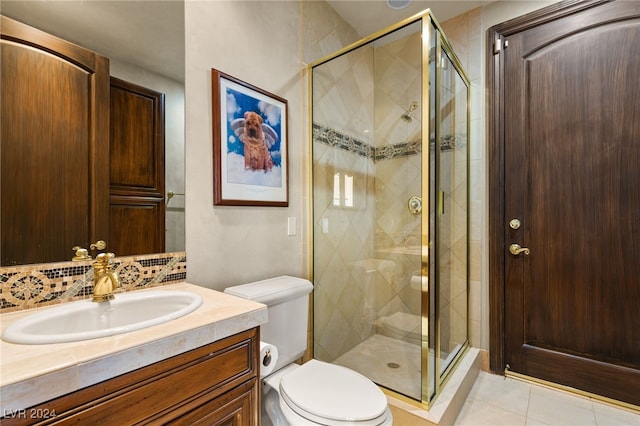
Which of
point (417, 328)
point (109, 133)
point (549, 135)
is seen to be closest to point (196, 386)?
point (109, 133)

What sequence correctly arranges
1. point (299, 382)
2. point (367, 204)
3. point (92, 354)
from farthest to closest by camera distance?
point (367, 204), point (299, 382), point (92, 354)

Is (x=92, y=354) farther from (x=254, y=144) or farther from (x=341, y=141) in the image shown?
(x=341, y=141)

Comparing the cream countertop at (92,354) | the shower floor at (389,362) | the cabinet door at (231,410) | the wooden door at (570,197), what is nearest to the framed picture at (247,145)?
the cream countertop at (92,354)

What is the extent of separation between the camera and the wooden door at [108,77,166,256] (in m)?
1.09

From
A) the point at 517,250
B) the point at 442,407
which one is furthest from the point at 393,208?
the point at 442,407

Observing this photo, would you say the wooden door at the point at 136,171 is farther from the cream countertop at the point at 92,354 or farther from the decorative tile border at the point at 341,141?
the decorative tile border at the point at 341,141

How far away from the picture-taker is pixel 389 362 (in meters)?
1.86

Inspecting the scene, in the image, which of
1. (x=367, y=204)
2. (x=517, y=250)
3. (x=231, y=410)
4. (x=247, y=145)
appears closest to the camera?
(x=231, y=410)

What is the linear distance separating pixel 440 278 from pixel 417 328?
12.1 inches

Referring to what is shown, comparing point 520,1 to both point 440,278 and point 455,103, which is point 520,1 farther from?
point 440,278

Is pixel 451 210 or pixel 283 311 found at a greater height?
pixel 451 210

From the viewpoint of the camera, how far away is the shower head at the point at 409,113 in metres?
1.74

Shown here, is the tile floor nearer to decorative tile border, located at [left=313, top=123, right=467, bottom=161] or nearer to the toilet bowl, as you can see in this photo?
the toilet bowl

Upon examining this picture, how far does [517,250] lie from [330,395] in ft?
5.22
